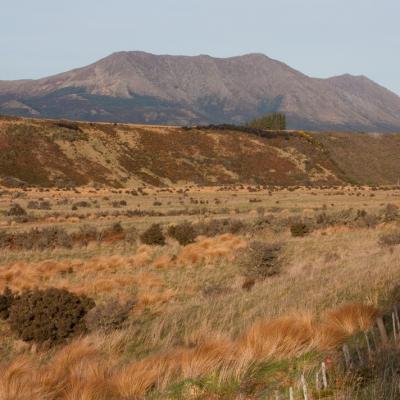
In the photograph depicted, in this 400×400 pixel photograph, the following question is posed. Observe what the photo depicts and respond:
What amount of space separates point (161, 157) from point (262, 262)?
7653 centimetres

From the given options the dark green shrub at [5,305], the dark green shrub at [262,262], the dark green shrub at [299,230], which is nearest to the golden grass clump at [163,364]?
the dark green shrub at [5,305]

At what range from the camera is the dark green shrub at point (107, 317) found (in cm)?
1024

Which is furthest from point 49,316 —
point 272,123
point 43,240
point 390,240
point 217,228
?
point 272,123

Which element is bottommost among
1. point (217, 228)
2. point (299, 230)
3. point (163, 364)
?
point (217, 228)

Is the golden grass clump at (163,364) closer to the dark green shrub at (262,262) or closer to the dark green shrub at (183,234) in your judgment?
the dark green shrub at (262,262)

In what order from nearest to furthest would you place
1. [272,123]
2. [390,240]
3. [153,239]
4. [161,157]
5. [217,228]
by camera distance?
[390,240], [153,239], [217,228], [161,157], [272,123]

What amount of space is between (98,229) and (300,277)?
632 inches

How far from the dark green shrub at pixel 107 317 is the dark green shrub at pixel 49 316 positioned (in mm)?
211

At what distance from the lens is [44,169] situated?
255 feet

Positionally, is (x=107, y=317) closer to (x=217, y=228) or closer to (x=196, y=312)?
(x=196, y=312)

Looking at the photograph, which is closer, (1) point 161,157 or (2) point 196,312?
(2) point 196,312

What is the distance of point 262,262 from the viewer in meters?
16.1

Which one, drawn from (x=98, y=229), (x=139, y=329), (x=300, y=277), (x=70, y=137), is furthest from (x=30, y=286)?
(x=70, y=137)

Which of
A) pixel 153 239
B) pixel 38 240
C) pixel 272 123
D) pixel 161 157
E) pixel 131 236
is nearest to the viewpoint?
pixel 38 240
